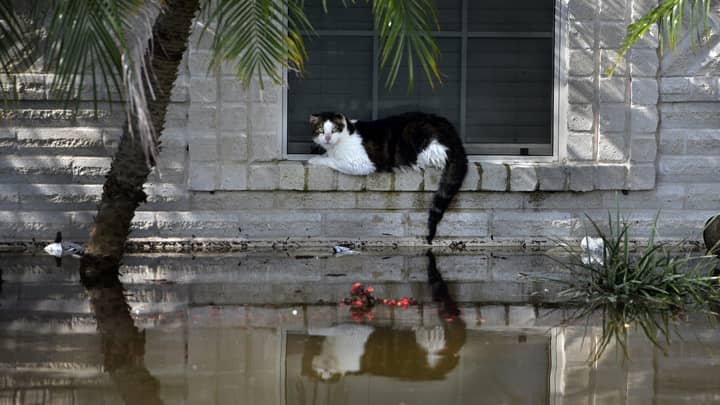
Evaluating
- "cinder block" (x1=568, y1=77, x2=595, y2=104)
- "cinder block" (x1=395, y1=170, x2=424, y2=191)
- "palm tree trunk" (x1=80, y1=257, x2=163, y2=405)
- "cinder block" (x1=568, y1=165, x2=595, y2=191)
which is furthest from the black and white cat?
"palm tree trunk" (x1=80, y1=257, x2=163, y2=405)

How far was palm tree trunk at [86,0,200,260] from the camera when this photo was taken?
23.5 feet

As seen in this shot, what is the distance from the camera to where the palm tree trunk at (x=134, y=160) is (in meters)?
7.15

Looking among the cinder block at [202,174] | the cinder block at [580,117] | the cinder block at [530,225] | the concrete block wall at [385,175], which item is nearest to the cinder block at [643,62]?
the concrete block wall at [385,175]

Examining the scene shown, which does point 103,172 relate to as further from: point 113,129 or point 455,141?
point 455,141

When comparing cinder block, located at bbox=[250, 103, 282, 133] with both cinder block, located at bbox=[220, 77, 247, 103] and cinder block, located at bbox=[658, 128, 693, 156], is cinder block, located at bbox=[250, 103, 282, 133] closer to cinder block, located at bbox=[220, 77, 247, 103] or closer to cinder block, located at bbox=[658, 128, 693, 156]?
cinder block, located at bbox=[220, 77, 247, 103]

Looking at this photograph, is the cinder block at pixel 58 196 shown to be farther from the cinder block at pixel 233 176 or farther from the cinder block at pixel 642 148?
the cinder block at pixel 642 148

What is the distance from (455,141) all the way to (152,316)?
3992 millimetres

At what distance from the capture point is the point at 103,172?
9.24 meters

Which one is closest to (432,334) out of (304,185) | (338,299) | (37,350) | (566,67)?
(338,299)

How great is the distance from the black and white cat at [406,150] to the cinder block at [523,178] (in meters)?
0.49

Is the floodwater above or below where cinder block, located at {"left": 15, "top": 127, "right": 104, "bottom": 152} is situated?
below

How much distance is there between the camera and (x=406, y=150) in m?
9.45

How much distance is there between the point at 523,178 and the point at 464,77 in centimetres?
115

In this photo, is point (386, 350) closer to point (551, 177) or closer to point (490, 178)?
point (490, 178)
